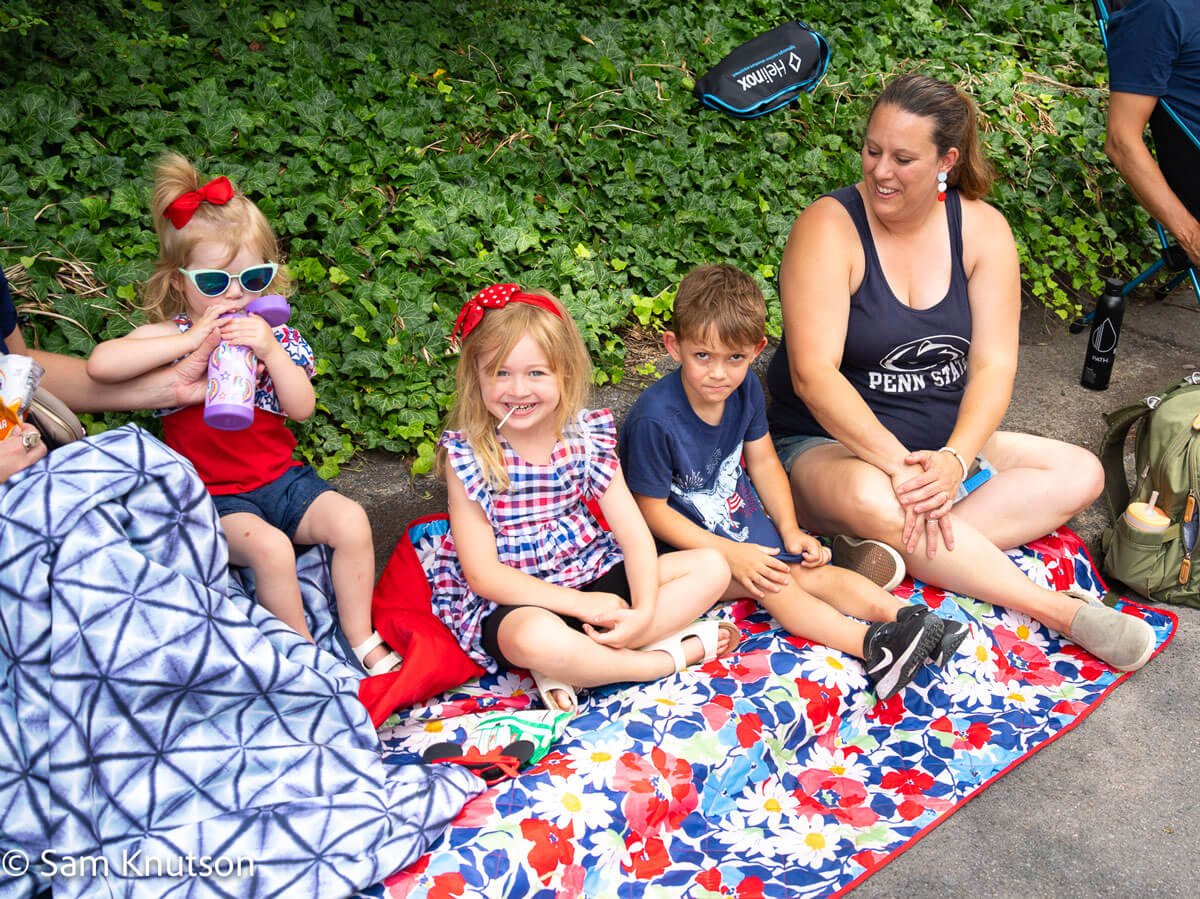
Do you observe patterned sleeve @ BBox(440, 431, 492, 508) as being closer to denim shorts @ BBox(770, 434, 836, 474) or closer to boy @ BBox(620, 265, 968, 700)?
boy @ BBox(620, 265, 968, 700)

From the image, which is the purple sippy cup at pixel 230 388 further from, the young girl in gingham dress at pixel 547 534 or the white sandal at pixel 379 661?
the white sandal at pixel 379 661

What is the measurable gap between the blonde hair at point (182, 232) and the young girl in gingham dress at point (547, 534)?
1.81 feet

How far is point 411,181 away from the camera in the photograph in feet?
13.3

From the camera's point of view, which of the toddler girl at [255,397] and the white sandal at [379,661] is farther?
the white sandal at [379,661]

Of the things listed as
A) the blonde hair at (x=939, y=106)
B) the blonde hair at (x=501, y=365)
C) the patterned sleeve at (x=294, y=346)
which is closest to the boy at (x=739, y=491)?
the blonde hair at (x=501, y=365)

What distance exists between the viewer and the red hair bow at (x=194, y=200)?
2.64m

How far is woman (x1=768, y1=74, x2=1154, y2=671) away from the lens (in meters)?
3.12

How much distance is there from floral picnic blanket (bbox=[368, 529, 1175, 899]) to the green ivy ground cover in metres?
1.14

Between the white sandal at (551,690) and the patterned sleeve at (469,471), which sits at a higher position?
the patterned sleeve at (469,471)

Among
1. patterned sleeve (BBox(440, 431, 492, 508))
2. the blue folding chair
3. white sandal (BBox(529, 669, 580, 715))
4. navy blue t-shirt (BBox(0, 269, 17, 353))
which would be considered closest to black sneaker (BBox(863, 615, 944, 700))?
white sandal (BBox(529, 669, 580, 715))

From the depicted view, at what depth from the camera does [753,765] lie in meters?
2.70

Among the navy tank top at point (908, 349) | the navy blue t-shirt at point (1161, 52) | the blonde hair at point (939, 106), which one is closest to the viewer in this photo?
the blonde hair at point (939, 106)

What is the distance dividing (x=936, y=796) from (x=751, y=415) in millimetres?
1123

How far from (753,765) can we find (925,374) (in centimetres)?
134
